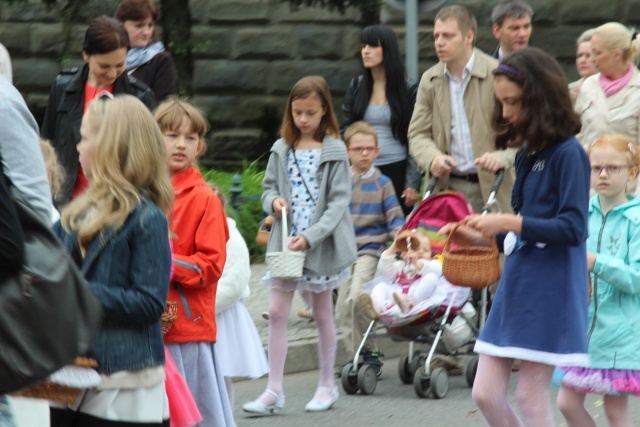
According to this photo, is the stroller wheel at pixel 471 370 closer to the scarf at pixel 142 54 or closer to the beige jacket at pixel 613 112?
the beige jacket at pixel 613 112

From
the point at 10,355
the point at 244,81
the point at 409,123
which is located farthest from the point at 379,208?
the point at 244,81

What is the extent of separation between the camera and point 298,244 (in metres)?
7.04

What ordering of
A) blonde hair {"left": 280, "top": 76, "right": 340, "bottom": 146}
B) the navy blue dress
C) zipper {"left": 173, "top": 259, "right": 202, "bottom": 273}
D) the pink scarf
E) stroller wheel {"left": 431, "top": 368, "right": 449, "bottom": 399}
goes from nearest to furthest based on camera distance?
the navy blue dress < zipper {"left": 173, "top": 259, "right": 202, "bottom": 273} < blonde hair {"left": 280, "top": 76, "right": 340, "bottom": 146} < stroller wheel {"left": 431, "top": 368, "right": 449, "bottom": 399} < the pink scarf

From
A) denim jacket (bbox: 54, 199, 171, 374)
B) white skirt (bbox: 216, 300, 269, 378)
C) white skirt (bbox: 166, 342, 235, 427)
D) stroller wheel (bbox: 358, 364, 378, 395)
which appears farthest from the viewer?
stroller wheel (bbox: 358, 364, 378, 395)

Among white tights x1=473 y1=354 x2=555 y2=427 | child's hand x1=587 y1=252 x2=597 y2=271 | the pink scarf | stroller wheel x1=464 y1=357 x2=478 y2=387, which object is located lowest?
stroller wheel x1=464 y1=357 x2=478 y2=387

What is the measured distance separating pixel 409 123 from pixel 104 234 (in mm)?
4535

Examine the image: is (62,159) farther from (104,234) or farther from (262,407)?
(104,234)

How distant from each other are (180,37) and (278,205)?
7.46 meters

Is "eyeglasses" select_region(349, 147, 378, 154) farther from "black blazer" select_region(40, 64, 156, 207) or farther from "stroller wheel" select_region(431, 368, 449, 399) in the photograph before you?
"stroller wheel" select_region(431, 368, 449, 399)

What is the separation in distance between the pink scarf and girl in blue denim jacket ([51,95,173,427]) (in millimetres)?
4614

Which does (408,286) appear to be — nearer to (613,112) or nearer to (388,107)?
(388,107)

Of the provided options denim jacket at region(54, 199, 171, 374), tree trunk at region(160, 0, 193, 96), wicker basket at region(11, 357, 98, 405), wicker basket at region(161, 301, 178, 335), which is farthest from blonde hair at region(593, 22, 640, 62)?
tree trunk at region(160, 0, 193, 96)

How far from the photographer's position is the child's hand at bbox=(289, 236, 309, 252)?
704 cm

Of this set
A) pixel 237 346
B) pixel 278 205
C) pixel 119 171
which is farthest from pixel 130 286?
pixel 278 205
